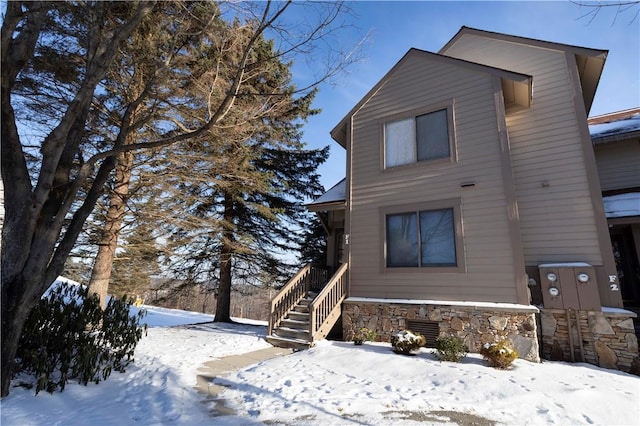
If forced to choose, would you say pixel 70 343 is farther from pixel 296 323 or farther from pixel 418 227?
pixel 418 227

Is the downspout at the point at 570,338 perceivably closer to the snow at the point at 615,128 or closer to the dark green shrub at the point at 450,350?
the dark green shrub at the point at 450,350

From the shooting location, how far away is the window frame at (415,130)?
786 cm

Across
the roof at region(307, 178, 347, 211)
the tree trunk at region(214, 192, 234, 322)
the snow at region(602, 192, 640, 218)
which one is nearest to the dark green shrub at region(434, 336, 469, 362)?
the roof at region(307, 178, 347, 211)

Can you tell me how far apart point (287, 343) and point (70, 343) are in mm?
4202

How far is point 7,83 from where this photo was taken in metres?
4.00

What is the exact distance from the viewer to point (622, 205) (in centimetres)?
770

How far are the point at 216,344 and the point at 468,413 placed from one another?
5.74 m

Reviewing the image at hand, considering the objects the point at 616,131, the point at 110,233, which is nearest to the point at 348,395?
the point at 110,233

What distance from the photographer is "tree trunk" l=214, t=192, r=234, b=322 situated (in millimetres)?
12234

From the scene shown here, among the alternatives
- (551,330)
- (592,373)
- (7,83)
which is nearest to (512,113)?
(551,330)

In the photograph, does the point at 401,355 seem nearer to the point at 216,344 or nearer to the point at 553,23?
the point at 216,344

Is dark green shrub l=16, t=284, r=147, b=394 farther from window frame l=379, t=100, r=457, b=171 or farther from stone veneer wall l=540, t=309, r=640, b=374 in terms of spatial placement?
stone veneer wall l=540, t=309, r=640, b=374

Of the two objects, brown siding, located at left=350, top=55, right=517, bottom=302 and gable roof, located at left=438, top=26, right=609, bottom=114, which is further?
gable roof, located at left=438, top=26, right=609, bottom=114

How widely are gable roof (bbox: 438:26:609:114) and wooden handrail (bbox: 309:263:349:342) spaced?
25.3 feet
